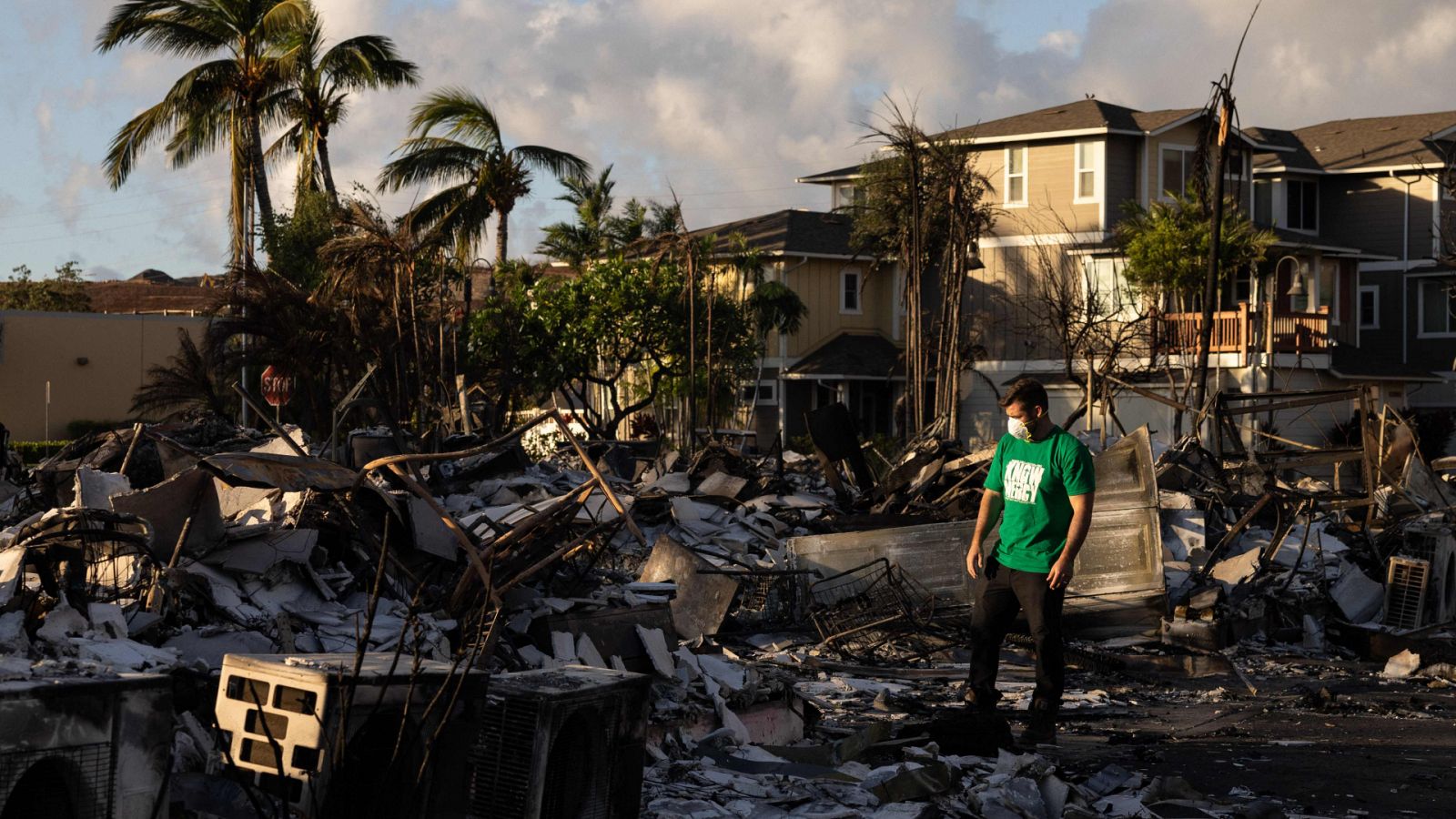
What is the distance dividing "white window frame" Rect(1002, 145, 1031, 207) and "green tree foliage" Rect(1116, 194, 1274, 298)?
3544 mm

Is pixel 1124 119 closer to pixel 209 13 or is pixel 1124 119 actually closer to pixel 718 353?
pixel 718 353

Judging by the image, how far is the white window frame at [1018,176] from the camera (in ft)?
115

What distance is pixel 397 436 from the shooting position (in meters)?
13.7

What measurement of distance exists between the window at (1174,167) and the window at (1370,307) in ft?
24.2

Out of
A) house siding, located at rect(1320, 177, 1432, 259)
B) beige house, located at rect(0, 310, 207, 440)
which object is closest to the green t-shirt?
house siding, located at rect(1320, 177, 1432, 259)

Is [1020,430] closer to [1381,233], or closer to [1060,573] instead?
[1060,573]

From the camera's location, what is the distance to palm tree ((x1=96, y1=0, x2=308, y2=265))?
31.8m

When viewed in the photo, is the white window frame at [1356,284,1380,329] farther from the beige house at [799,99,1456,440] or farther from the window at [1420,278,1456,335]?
the window at [1420,278,1456,335]

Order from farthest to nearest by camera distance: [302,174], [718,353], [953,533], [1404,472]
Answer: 1. [302,174]
2. [718,353]
3. [1404,472]
4. [953,533]

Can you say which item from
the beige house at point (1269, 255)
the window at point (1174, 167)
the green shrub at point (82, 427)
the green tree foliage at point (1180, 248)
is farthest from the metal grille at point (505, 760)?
the green shrub at point (82, 427)

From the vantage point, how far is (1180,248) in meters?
30.6

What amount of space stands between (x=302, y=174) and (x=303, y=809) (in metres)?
32.1

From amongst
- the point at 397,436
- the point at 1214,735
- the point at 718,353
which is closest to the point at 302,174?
the point at 718,353

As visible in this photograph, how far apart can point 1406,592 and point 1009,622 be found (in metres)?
4.89
